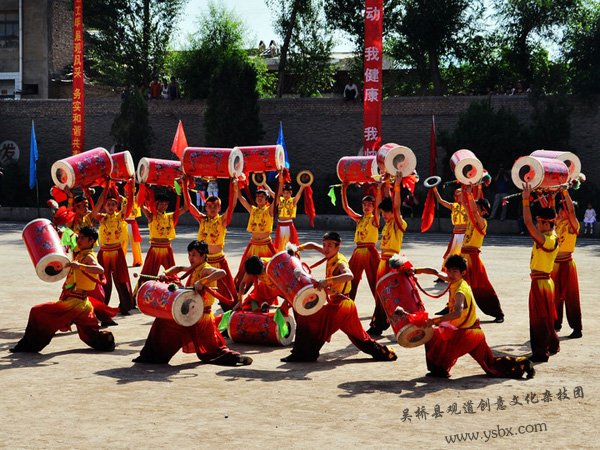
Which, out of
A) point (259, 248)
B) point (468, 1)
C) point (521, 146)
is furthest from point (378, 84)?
point (259, 248)

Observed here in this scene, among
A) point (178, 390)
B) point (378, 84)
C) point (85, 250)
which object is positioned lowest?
point (178, 390)

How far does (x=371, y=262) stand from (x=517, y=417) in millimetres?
4974

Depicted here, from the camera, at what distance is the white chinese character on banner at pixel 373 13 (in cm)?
2550

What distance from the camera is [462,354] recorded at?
8.77m

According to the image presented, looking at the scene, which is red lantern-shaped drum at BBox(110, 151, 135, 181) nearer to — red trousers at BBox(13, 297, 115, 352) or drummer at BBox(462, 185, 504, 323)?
red trousers at BBox(13, 297, 115, 352)

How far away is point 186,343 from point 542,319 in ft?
10.5

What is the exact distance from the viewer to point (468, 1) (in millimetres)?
32094

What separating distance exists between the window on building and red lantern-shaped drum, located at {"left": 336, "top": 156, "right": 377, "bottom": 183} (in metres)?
30.7

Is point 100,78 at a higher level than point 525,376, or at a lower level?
higher

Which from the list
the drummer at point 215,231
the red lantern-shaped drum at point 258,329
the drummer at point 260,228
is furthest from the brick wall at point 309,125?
the red lantern-shaped drum at point 258,329

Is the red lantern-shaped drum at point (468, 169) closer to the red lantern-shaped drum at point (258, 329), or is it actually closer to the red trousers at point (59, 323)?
the red lantern-shaped drum at point (258, 329)

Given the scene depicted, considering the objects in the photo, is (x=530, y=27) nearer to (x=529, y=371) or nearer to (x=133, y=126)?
(x=133, y=126)

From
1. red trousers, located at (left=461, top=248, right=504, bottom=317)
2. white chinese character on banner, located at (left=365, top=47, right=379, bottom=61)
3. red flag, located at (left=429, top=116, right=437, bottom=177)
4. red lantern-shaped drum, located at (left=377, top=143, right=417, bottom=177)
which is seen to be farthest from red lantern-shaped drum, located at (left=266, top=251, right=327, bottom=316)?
red flag, located at (left=429, top=116, right=437, bottom=177)

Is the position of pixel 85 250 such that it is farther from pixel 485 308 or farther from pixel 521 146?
pixel 521 146
